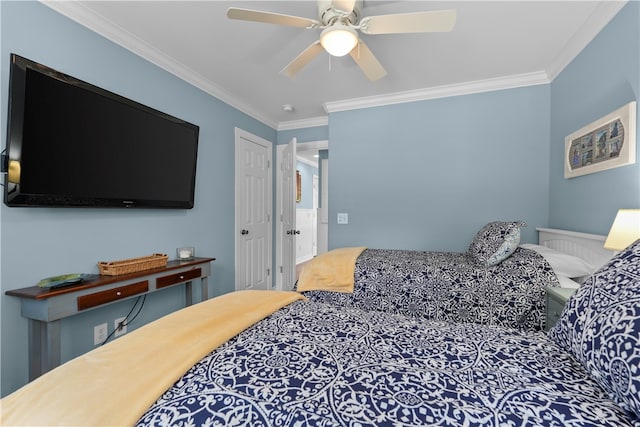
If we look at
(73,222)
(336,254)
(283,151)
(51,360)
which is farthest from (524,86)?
(51,360)

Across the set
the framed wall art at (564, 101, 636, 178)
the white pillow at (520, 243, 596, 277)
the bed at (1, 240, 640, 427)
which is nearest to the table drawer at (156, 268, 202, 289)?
the bed at (1, 240, 640, 427)

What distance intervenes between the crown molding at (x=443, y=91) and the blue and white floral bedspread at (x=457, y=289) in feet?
5.78

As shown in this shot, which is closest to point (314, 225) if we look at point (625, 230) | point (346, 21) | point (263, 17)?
point (346, 21)

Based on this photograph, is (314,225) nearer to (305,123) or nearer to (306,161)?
(306,161)

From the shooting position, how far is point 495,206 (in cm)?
293

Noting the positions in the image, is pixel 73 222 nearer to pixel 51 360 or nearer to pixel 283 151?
pixel 51 360

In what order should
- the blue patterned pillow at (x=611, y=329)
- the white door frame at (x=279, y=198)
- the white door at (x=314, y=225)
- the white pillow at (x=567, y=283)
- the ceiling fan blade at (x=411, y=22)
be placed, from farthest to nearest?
the white door at (x=314, y=225)
the white door frame at (x=279, y=198)
the white pillow at (x=567, y=283)
the ceiling fan blade at (x=411, y=22)
the blue patterned pillow at (x=611, y=329)

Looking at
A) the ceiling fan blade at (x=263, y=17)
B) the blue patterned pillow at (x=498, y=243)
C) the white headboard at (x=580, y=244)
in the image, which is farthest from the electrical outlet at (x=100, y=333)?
the white headboard at (x=580, y=244)

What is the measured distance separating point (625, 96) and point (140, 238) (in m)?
3.47

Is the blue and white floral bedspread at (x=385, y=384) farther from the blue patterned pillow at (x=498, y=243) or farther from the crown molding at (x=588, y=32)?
the crown molding at (x=588, y=32)

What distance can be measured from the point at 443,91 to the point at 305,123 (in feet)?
6.15

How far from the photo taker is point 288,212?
3795mm

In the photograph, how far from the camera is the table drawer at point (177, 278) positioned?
2.08 meters

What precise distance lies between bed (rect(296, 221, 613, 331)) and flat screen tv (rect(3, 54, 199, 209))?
150 centimetres
